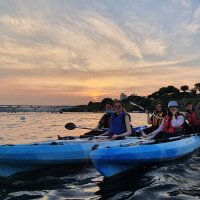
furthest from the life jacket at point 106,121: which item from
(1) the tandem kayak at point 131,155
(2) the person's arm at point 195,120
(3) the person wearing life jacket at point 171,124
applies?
(2) the person's arm at point 195,120

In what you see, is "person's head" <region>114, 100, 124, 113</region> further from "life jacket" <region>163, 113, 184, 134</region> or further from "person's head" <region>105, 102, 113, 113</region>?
"person's head" <region>105, 102, 113, 113</region>

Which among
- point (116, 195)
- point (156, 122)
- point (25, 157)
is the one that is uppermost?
point (156, 122)

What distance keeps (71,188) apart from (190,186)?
2.75 m

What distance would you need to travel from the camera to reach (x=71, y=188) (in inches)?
323

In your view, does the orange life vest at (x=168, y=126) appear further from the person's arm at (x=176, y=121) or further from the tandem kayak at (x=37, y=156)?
the tandem kayak at (x=37, y=156)

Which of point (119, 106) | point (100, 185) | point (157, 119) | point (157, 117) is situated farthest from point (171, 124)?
point (100, 185)

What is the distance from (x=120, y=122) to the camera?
11.0m

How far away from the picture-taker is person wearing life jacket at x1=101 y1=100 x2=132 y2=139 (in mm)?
10797

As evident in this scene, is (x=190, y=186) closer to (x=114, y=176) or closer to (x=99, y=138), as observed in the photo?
(x=114, y=176)

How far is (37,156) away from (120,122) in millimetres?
3041

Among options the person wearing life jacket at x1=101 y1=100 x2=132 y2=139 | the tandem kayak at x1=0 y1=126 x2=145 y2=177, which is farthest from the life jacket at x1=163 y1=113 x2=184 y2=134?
the tandem kayak at x1=0 y1=126 x2=145 y2=177

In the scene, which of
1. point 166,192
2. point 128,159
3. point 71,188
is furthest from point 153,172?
point 71,188

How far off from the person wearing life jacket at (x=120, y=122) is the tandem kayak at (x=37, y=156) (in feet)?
5.28

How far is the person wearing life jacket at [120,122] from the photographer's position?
1080cm
